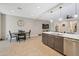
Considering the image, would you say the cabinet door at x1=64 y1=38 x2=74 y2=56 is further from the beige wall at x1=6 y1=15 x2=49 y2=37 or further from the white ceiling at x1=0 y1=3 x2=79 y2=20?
the beige wall at x1=6 y1=15 x2=49 y2=37

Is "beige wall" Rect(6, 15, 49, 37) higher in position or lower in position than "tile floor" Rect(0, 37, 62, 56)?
higher

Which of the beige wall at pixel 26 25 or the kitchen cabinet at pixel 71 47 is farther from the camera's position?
the beige wall at pixel 26 25

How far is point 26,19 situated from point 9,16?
9.27ft

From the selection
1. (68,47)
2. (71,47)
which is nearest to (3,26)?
(68,47)

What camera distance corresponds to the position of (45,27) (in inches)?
651

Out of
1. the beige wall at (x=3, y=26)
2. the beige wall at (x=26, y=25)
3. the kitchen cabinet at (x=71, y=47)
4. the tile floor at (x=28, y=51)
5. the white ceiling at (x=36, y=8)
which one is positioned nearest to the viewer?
the kitchen cabinet at (x=71, y=47)

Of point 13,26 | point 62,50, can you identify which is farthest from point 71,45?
point 13,26

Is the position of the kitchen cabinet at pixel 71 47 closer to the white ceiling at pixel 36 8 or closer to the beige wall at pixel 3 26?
the white ceiling at pixel 36 8

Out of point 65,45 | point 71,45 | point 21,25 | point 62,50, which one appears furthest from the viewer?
point 21,25

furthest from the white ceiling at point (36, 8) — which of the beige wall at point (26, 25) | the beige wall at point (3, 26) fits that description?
the beige wall at point (26, 25)

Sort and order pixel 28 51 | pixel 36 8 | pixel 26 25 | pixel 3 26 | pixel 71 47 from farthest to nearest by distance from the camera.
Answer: pixel 26 25, pixel 3 26, pixel 36 8, pixel 28 51, pixel 71 47

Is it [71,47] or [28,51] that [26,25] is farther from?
[71,47]

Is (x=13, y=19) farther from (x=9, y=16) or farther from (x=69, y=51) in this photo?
(x=69, y=51)

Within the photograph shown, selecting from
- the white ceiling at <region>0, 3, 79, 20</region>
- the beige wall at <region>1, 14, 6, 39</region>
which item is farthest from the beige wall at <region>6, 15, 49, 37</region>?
the white ceiling at <region>0, 3, 79, 20</region>
